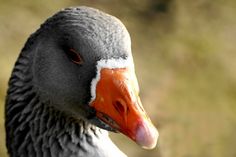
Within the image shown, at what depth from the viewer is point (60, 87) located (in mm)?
3904

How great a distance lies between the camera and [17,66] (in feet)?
13.4

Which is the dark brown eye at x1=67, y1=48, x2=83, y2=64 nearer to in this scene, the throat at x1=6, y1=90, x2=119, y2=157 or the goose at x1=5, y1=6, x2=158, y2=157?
the goose at x1=5, y1=6, x2=158, y2=157

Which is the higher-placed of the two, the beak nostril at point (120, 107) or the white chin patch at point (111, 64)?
the white chin patch at point (111, 64)

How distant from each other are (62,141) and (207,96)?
3192mm

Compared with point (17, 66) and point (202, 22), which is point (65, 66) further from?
point (202, 22)

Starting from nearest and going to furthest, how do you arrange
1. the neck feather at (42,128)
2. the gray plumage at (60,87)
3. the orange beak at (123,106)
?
the orange beak at (123,106) → the gray plumage at (60,87) → the neck feather at (42,128)

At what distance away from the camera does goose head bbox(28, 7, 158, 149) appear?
3.62 metres

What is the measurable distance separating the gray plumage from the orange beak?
8 centimetres

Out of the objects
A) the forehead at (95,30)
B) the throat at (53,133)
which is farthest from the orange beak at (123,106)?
the throat at (53,133)

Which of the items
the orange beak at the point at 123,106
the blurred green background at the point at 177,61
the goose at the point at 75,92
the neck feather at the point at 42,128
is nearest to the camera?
the orange beak at the point at 123,106

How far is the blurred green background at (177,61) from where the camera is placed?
6805 mm

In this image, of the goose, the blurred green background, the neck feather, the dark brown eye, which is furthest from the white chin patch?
the blurred green background

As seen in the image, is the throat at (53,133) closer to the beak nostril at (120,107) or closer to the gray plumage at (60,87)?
the gray plumage at (60,87)

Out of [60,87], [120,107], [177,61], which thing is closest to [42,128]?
[60,87]
